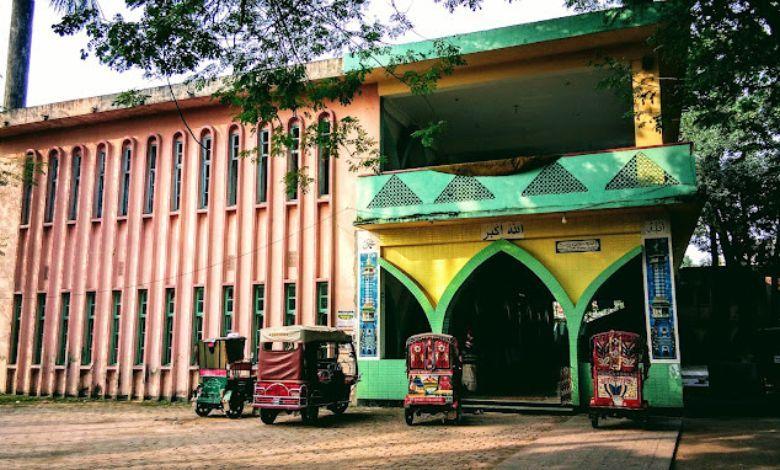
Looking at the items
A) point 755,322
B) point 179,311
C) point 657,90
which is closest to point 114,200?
point 179,311

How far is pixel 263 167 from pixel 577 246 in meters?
7.90

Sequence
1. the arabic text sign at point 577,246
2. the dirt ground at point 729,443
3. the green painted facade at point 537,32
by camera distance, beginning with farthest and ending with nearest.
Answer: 1. the arabic text sign at point 577,246
2. the green painted facade at point 537,32
3. the dirt ground at point 729,443

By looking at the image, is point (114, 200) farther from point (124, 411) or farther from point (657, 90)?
point (657, 90)

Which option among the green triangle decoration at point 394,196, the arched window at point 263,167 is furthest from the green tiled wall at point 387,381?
the arched window at point 263,167

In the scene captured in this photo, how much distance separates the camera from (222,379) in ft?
41.2

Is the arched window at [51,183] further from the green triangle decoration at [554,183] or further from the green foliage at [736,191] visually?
the green foliage at [736,191]

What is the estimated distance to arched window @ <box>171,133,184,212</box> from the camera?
54.9 ft

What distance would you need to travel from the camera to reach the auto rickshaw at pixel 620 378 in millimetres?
10133

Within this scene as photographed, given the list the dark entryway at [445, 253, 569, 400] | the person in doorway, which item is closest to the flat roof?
the dark entryway at [445, 253, 569, 400]

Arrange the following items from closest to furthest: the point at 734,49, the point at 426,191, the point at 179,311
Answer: the point at 734,49, the point at 426,191, the point at 179,311

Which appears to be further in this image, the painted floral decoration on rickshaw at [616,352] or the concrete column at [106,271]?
the concrete column at [106,271]

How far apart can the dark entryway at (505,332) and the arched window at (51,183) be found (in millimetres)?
11666

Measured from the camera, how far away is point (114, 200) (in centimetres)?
1730

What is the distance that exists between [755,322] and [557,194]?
15.0 meters
